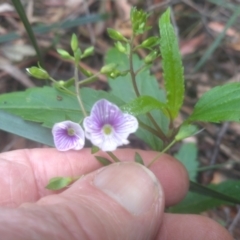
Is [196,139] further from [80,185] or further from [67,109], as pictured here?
[80,185]

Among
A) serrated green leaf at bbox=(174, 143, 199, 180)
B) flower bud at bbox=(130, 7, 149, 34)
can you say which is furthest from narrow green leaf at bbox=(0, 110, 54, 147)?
serrated green leaf at bbox=(174, 143, 199, 180)

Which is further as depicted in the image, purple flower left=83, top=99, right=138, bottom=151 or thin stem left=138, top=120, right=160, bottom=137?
thin stem left=138, top=120, right=160, bottom=137

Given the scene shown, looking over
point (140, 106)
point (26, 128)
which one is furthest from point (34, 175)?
point (140, 106)

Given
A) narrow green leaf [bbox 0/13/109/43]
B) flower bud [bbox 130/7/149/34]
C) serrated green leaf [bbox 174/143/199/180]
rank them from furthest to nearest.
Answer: narrow green leaf [bbox 0/13/109/43] → serrated green leaf [bbox 174/143/199/180] → flower bud [bbox 130/7/149/34]

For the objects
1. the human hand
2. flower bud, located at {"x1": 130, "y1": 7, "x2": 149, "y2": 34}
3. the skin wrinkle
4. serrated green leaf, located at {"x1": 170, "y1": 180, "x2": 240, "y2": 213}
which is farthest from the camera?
serrated green leaf, located at {"x1": 170, "y1": 180, "x2": 240, "y2": 213}

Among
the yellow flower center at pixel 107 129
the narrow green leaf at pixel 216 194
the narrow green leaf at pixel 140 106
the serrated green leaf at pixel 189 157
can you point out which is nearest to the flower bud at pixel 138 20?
the narrow green leaf at pixel 140 106

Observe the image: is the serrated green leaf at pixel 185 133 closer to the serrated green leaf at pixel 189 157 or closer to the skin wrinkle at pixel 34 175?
the skin wrinkle at pixel 34 175

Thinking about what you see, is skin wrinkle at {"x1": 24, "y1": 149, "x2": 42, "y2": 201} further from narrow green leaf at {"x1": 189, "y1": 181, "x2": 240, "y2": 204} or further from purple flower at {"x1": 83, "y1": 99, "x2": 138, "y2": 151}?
narrow green leaf at {"x1": 189, "y1": 181, "x2": 240, "y2": 204}

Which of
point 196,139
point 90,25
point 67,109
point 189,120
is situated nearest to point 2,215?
point 67,109

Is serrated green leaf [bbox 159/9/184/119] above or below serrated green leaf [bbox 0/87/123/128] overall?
above
